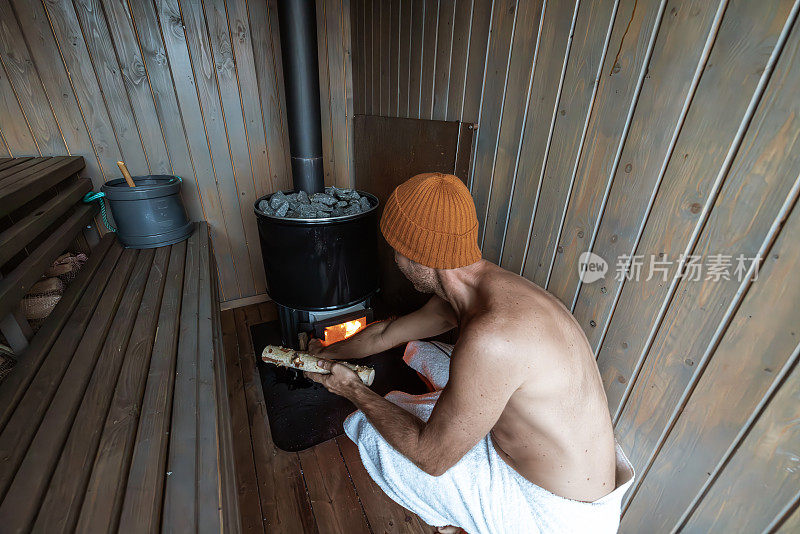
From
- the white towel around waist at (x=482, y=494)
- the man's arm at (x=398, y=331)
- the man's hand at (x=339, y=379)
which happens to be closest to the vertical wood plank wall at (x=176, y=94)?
the man's arm at (x=398, y=331)

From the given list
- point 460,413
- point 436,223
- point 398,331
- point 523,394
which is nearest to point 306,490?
point 398,331

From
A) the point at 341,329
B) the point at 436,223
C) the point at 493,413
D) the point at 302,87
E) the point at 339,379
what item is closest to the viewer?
the point at 493,413

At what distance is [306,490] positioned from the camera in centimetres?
151

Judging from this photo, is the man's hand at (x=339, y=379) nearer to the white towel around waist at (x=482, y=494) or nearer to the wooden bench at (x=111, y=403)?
the white towel around waist at (x=482, y=494)

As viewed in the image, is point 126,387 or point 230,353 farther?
point 230,353

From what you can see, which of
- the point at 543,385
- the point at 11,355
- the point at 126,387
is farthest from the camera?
the point at 11,355

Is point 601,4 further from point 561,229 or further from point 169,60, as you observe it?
point 169,60

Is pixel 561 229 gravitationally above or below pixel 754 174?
below

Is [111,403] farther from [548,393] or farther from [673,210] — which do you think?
[673,210]

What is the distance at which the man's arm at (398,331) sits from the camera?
58.3 inches

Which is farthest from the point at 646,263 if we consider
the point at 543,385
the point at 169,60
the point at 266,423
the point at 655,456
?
the point at 169,60

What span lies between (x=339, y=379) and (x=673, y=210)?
1.14 metres

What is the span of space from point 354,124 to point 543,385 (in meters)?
2.32

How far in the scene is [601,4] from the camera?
39.0 inches
